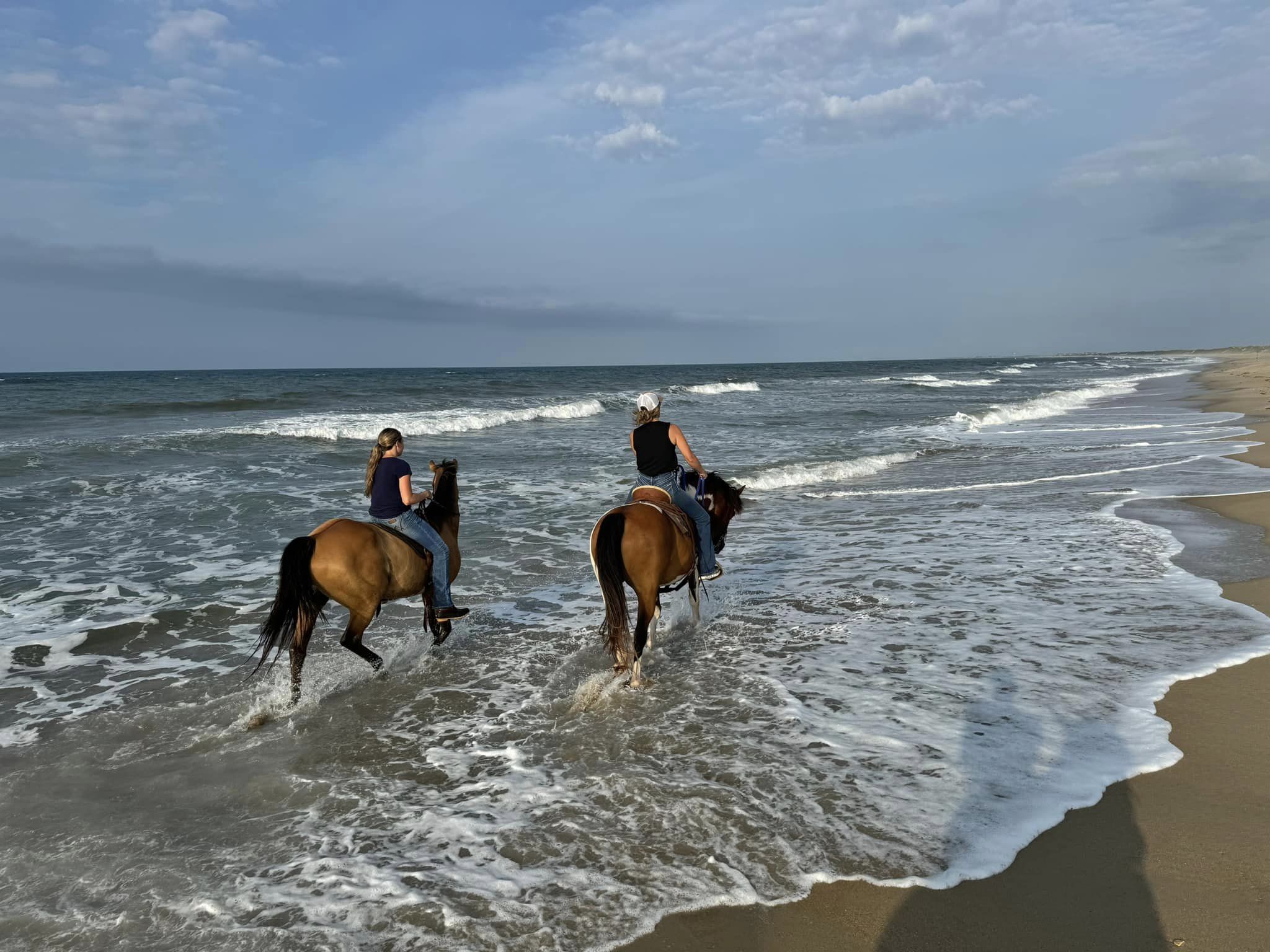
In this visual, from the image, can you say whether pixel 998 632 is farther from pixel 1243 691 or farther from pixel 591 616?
pixel 591 616

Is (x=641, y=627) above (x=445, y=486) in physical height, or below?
below

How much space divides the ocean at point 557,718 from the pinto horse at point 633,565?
0.99 ft

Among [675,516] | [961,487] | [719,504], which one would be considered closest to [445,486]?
[675,516]

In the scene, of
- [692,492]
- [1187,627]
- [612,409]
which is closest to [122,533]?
[692,492]

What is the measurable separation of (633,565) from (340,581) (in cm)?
220

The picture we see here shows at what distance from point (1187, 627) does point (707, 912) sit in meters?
5.50

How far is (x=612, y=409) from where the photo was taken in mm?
40156

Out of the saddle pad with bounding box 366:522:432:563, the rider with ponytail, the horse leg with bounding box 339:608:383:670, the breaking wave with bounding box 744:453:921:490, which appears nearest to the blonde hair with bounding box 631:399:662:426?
the rider with ponytail

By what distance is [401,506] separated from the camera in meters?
6.68

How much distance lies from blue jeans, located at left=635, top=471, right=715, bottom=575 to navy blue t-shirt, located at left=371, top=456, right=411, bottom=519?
6.68ft

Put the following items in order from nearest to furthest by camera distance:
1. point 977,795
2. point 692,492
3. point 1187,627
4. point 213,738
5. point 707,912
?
1. point 707,912
2. point 977,795
3. point 213,738
4. point 1187,627
5. point 692,492

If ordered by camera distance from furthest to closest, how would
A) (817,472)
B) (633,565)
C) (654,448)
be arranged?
(817,472) < (654,448) < (633,565)

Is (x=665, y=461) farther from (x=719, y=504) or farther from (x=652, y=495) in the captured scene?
(x=719, y=504)

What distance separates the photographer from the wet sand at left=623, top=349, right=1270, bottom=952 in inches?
125
